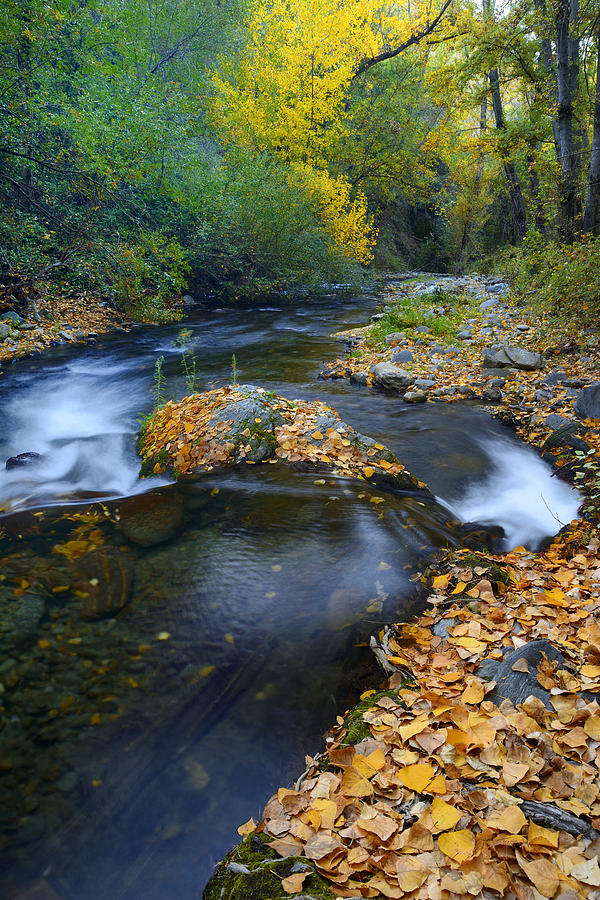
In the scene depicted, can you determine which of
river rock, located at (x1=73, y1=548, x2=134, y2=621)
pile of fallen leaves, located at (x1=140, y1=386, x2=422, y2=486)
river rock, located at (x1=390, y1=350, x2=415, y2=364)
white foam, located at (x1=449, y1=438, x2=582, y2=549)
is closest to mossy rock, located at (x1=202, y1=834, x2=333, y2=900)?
river rock, located at (x1=73, y1=548, x2=134, y2=621)

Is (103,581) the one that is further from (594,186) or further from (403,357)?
(594,186)

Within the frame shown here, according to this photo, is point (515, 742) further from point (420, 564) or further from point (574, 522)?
point (574, 522)

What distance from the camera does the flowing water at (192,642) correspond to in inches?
78.7

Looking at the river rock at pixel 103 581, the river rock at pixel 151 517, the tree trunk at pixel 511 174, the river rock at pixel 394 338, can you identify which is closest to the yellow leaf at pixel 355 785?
the river rock at pixel 103 581

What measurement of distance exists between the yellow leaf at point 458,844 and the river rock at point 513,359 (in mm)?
7142

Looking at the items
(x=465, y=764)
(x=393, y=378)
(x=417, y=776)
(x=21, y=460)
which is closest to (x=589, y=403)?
(x=393, y=378)

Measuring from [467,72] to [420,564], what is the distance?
1241 cm

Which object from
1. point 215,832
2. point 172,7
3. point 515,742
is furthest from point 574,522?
point 172,7

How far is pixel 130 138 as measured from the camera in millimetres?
10602

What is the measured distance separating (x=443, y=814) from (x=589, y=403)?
522 centimetres

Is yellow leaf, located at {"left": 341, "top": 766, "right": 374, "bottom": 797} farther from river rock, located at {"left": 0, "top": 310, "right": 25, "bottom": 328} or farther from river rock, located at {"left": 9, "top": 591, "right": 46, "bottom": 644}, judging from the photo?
river rock, located at {"left": 0, "top": 310, "right": 25, "bottom": 328}

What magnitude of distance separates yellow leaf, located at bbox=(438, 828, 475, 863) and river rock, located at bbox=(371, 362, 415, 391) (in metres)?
6.44

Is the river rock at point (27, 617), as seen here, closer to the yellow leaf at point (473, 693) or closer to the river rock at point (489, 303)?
the yellow leaf at point (473, 693)

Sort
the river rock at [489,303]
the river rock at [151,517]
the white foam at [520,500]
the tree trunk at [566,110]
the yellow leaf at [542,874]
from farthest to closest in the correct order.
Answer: the river rock at [489,303] < the tree trunk at [566,110] < the white foam at [520,500] < the river rock at [151,517] < the yellow leaf at [542,874]
